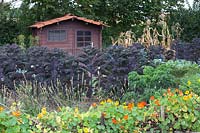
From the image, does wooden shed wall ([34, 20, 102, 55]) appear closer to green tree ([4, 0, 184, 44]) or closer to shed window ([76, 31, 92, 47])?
shed window ([76, 31, 92, 47])

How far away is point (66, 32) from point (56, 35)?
16.8 inches

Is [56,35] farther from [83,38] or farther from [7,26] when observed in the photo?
[7,26]

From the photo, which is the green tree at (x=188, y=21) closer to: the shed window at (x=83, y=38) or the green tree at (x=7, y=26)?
the shed window at (x=83, y=38)

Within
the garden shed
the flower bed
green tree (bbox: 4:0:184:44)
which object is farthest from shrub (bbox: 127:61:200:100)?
green tree (bbox: 4:0:184:44)

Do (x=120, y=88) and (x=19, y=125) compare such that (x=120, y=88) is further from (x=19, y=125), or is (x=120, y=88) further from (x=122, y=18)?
(x=122, y=18)

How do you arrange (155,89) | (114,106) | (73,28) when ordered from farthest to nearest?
1. (73,28)
2. (155,89)
3. (114,106)

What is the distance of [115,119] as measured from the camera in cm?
319

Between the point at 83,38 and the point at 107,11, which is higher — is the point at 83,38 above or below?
below

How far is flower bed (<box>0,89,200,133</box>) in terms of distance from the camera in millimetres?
3012

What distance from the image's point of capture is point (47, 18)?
704 inches

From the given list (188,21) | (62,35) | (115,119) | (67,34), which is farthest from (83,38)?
(115,119)

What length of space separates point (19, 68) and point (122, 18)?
524 inches

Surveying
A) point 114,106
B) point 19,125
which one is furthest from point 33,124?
point 114,106

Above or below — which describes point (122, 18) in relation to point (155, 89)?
above
